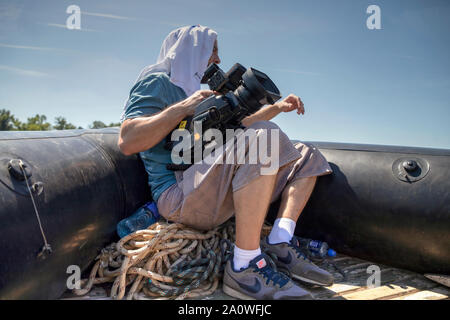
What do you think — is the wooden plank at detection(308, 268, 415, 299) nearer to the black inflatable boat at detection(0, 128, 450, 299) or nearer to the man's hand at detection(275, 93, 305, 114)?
the black inflatable boat at detection(0, 128, 450, 299)

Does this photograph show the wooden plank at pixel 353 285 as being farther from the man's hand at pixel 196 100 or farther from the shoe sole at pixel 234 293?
the man's hand at pixel 196 100

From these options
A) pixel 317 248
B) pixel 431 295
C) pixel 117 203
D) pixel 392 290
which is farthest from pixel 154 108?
pixel 431 295

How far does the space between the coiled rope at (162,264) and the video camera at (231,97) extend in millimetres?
473

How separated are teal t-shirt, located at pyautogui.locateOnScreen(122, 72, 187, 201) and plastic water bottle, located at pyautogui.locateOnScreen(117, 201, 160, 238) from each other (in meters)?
0.08

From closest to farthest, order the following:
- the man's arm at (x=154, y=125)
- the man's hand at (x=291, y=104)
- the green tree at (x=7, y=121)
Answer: the man's arm at (x=154, y=125) < the man's hand at (x=291, y=104) < the green tree at (x=7, y=121)

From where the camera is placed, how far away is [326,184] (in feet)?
6.16

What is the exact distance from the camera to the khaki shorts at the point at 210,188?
4.82 feet

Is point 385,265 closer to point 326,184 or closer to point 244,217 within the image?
point 326,184

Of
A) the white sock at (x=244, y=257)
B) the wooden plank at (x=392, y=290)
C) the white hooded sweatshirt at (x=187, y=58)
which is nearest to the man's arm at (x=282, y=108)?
the white hooded sweatshirt at (x=187, y=58)

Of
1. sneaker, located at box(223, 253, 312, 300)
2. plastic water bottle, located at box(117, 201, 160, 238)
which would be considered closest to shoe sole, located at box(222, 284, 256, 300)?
sneaker, located at box(223, 253, 312, 300)

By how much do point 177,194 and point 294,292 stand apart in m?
0.69

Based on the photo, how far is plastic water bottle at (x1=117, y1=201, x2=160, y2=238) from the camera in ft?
5.41
